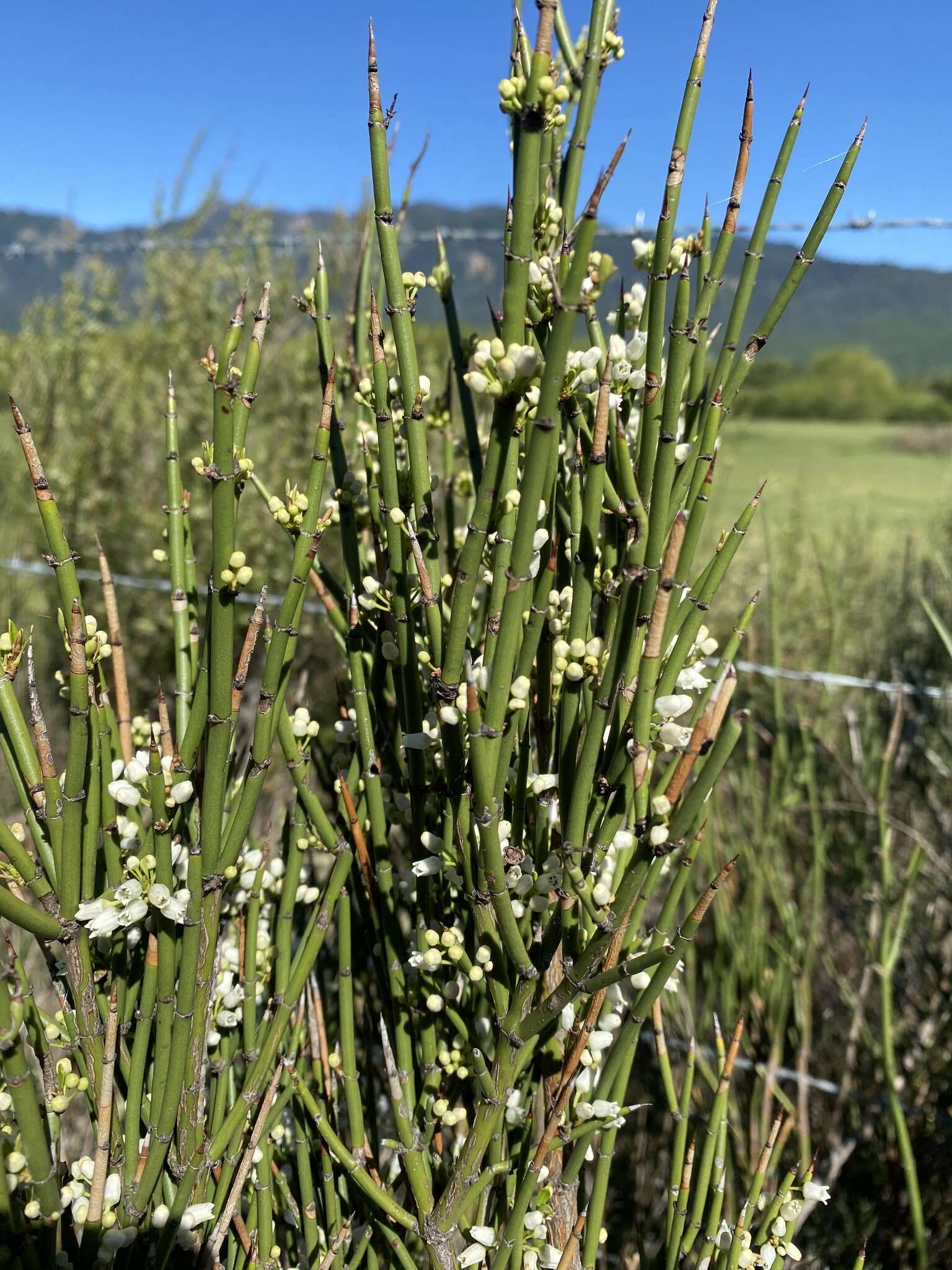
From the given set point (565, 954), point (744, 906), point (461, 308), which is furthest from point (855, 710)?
point (565, 954)

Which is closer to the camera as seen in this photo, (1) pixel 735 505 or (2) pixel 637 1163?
(2) pixel 637 1163

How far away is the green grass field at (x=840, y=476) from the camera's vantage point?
3867 millimetres

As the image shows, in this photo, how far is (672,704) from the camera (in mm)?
620

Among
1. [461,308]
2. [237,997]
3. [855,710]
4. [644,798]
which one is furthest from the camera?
[461,308]

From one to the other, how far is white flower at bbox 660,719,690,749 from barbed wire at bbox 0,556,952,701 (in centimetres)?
95

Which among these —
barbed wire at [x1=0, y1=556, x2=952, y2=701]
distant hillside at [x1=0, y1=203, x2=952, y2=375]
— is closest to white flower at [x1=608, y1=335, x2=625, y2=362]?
barbed wire at [x1=0, y1=556, x2=952, y2=701]

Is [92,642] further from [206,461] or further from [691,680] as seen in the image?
[691,680]

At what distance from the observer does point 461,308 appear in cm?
311

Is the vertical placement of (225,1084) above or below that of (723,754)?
below

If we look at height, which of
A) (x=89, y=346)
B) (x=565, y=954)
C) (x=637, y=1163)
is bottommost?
(x=637, y=1163)

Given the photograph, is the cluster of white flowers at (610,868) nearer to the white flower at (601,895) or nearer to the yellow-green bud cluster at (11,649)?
the white flower at (601,895)

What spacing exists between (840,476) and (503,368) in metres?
6.09

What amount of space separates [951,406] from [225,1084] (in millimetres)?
6876

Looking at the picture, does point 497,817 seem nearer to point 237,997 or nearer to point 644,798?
point 644,798
